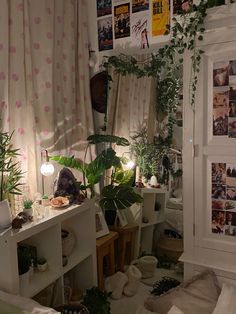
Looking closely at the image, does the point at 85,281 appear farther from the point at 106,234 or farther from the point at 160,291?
the point at 160,291

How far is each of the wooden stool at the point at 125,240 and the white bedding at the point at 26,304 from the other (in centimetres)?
121

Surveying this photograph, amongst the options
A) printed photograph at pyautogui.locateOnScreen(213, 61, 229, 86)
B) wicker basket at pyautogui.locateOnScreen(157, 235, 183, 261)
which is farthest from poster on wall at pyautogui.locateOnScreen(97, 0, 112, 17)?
wicker basket at pyautogui.locateOnScreen(157, 235, 183, 261)

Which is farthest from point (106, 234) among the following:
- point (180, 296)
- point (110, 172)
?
point (180, 296)

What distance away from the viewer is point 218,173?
→ 74.7 inches

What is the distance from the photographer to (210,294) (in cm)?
189

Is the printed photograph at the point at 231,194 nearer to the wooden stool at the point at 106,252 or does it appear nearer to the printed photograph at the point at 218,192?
the printed photograph at the point at 218,192

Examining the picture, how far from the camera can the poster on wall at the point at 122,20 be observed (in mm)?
Result: 2691

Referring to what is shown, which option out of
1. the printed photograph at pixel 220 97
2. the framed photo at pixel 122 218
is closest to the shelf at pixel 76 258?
the framed photo at pixel 122 218

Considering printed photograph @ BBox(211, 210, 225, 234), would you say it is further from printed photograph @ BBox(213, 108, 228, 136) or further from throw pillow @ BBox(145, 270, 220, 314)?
printed photograph @ BBox(213, 108, 228, 136)

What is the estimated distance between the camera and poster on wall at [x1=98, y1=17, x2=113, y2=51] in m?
2.79

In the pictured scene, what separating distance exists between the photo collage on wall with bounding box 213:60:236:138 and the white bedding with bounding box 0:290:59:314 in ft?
4.29

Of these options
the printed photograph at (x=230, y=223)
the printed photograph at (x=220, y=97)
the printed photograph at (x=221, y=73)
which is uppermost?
the printed photograph at (x=221, y=73)

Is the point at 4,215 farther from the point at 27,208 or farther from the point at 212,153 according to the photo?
the point at 212,153

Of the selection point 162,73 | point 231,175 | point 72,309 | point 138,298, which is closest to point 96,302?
point 72,309
